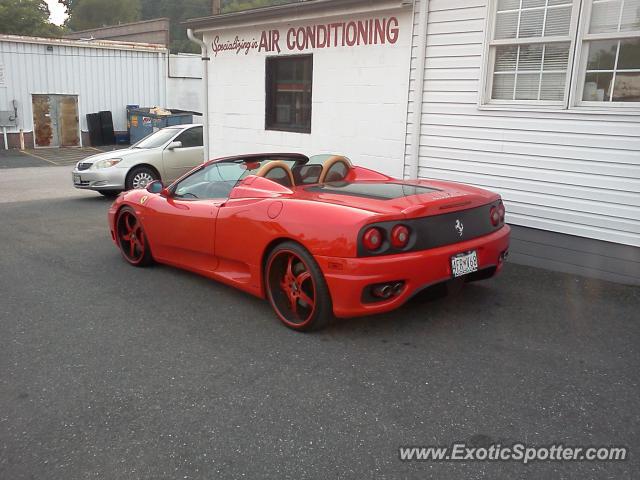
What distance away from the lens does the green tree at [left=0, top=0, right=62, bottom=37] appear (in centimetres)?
4430

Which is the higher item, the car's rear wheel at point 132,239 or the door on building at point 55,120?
the door on building at point 55,120

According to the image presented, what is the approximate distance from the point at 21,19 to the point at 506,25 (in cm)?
4835

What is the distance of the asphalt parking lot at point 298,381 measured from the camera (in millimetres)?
2742

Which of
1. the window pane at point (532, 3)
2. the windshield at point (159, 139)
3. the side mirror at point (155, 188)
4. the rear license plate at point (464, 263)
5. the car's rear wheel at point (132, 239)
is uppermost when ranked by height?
the window pane at point (532, 3)

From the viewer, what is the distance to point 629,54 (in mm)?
5426

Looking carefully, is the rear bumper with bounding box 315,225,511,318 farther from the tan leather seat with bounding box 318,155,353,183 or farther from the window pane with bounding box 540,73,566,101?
the window pane with bounding box 540,73,566,101

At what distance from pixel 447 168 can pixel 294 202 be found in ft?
10.6

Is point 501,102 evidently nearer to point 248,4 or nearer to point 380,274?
point 380,274

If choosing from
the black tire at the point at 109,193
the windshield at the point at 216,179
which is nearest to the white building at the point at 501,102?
the windshield at the point at 216,179

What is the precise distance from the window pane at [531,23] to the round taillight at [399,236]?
11.1 ft

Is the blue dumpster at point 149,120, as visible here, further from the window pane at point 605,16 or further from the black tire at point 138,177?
the window pane at point 605,16

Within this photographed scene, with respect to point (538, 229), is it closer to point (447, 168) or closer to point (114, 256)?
point (447, 168)

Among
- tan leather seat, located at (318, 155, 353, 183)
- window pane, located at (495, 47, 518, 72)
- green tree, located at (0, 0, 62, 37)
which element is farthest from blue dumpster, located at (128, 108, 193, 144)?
green tree, located at (0, 0, 62, 37)

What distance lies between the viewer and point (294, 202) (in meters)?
4.30
